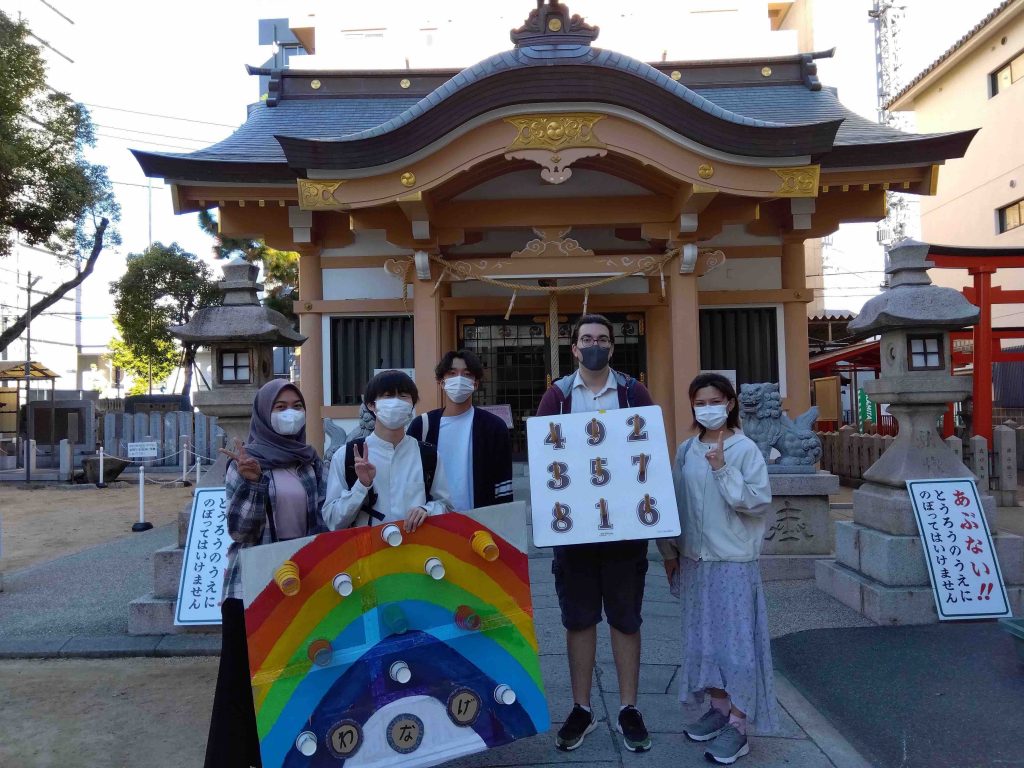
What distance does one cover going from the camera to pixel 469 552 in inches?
114

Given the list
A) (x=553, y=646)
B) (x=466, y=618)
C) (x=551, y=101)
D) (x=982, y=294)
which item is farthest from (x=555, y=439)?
(x=982, y=294)

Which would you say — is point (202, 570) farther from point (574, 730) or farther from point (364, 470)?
point (574, 730)

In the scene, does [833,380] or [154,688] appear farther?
[833,380]

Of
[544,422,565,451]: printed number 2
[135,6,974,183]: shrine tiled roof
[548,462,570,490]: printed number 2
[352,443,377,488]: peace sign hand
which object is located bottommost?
[548,462,570,490]: printed number 2

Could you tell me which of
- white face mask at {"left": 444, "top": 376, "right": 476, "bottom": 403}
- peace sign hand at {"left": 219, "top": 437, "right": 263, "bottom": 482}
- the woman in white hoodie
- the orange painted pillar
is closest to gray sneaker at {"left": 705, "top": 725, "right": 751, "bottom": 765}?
the woman in white hoodie

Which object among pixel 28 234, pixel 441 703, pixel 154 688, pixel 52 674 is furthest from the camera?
pixel 28 234

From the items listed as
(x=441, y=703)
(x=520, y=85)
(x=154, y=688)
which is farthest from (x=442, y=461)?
(x=520, y=85)

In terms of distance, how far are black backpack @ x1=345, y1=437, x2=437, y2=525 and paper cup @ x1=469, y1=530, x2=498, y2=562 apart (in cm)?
26

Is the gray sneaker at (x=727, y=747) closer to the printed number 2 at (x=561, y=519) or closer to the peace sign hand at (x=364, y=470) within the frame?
the printed number 2 at (x=561, y=519)

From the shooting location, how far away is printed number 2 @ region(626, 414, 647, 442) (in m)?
3.07

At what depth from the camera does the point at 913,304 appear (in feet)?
16.5

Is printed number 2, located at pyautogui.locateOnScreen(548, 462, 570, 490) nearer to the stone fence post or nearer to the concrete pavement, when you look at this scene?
the concrete pavement

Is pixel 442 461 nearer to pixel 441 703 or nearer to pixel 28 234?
pixel 441 703

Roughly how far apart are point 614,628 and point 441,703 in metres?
0.81
